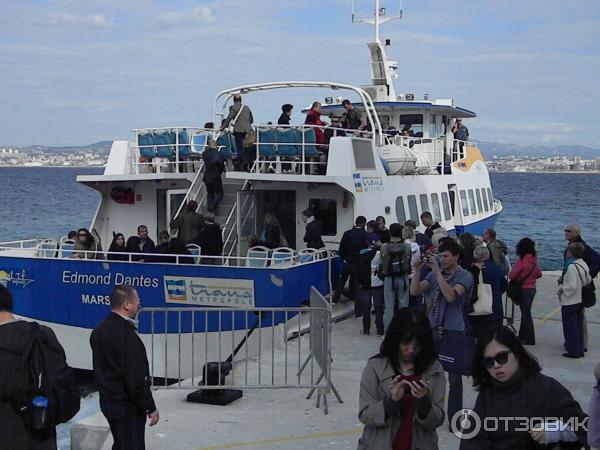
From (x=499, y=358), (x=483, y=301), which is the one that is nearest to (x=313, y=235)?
(x=483, y=301)

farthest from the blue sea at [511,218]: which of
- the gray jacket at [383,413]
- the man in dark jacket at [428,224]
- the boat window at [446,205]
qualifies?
the gray jacket at [383,413]

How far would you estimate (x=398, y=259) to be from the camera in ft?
38.0

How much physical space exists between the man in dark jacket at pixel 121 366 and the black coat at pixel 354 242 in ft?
25.2

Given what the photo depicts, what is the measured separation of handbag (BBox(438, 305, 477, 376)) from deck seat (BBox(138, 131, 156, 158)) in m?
10.9

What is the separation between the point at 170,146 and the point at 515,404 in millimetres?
13266

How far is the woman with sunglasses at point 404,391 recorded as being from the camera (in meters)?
4.79

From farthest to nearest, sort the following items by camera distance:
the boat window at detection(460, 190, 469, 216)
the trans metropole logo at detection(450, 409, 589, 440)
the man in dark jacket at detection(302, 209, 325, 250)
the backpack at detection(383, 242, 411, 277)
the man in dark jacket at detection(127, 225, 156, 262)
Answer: the boat window at detection(460, 190, 469, 216)
the man in dark jacket at detection(302, 209, 325, 250)
the man in dark jacket at detection(127, 225, 156, 262)
the backpack at detection(383, 242, 411, 277)
the trans metropole logo at detection(450, 409, 589, 440)

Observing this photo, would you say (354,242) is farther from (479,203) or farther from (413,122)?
(479,203)

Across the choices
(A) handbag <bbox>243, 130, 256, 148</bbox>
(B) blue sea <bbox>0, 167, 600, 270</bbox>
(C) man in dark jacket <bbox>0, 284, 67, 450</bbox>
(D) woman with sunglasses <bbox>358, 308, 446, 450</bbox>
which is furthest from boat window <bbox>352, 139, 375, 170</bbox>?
(B) blue sea <bbox>0, 167, 600, 270</bbox>

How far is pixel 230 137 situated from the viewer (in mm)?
16844

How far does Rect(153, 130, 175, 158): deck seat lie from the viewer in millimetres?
16797

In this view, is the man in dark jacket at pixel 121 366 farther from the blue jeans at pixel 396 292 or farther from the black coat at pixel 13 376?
the blue jeans at pixel 396 292

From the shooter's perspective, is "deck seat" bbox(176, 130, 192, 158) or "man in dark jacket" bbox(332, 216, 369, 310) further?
"deck seat" bbox(176, 130, 192, 158)

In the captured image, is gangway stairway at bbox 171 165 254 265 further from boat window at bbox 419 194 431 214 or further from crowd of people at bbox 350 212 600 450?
boat window at bbox 419 194 431 214
